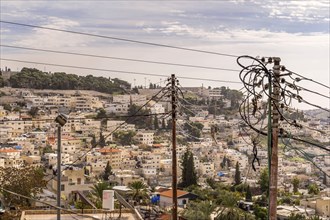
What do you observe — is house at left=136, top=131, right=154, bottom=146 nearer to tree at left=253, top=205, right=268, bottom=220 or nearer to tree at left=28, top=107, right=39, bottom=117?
tree at left=28, top=107, right=39, bottom=117

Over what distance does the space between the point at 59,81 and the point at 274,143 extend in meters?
103

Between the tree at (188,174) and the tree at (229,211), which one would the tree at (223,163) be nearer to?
the tree at (188,174)

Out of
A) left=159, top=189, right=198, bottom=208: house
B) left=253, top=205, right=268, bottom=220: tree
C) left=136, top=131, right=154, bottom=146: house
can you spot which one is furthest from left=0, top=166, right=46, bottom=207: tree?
left=136, top=131, right=154, bottom=146: house

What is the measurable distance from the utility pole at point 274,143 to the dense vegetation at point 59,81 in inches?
3853

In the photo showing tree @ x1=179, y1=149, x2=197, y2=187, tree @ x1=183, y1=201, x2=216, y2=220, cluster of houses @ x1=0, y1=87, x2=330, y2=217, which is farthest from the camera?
cluster of houses @ x1=0, y1=87, x2=330, y2=217

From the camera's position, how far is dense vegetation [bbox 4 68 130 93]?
331 feet

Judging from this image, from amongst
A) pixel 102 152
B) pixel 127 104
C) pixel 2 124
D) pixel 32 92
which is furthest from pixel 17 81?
pixel 102 152

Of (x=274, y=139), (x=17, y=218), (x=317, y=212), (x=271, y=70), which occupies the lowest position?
(x=317, y=212)

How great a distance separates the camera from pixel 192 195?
31.0 metres

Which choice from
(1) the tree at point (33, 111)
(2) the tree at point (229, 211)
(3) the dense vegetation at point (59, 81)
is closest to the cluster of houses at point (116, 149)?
(1) the tree at point (33, 111)

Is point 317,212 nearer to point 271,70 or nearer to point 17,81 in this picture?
point 271,70

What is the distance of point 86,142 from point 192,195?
40.3 meters

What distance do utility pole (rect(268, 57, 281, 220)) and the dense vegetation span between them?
97878 millimetres

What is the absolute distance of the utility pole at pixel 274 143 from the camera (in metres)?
4.59
